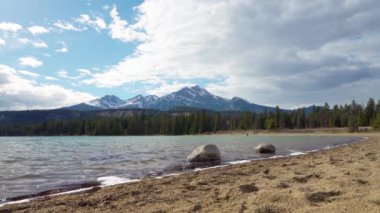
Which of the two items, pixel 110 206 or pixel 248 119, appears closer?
pixel 110 206

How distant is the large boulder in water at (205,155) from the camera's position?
28.9 m

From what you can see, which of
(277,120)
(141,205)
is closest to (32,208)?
(141,205)

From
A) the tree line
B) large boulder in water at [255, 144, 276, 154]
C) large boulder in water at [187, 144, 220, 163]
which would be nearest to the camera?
large boulder in water at [187, 144, 220, 163]

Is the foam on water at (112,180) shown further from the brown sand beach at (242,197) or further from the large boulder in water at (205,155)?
the large boulder in water at (205,155)

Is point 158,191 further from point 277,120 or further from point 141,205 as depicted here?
point 277,120

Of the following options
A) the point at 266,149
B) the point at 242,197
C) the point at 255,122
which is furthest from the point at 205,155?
the point at 255,122

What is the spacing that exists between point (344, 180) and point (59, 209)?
9.57 m

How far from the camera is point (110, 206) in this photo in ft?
36.2

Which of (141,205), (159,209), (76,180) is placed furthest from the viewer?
(76,180)

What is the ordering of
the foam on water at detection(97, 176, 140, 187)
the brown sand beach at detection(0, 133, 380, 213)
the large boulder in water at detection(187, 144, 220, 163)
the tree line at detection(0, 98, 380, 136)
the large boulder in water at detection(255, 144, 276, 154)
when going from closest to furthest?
1. the brown sand beach at detection(0, 133, 380, 213)
2. the foam on water at detection(97, 176, 140, 187)
3. the large boulder in water at detection(187, 144, 220, 163)
4. the large boulder in water at detection(255, 144, 276, 154)
5. the tree line at detection(0, 98, 380, 136)

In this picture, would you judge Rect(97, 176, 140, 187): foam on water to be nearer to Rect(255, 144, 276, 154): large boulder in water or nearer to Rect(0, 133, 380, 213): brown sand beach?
Rect(0, 133, 380, 213): brown sand beach

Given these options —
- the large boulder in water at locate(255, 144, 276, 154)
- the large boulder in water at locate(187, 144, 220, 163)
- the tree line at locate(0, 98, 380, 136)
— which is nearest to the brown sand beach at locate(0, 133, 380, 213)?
the large boulder in water at locate(187, 144, 220, 163)

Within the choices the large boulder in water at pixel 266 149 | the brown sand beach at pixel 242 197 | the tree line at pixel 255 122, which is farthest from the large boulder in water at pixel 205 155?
the tree line at pixel 255 122

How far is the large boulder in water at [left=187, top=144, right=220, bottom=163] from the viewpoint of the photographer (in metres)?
28.9
